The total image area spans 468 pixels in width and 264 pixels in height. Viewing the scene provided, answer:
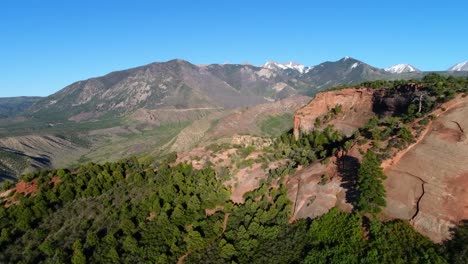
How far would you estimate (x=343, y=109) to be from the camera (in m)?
A: 97.9

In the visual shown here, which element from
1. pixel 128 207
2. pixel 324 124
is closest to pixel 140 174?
pixel 128 207

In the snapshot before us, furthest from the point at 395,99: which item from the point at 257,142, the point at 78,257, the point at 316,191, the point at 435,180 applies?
the point at 78,257

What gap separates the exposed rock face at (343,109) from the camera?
90.2 m

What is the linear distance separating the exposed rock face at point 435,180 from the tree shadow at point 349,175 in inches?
178

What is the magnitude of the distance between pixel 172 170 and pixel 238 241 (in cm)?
3193

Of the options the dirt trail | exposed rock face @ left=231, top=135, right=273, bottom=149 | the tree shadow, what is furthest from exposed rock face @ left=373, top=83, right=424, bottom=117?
exposed rock face @ left=231, top=135, right=273, bottom=149

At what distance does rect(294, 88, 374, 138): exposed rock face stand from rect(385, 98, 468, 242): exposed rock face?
28.7 meters

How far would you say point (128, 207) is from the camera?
7319 cm

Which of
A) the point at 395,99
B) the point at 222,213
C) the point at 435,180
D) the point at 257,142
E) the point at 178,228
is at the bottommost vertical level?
the point at 178,228

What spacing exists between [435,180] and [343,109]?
47.1 meters

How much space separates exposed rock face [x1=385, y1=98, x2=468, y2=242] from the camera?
4797cm

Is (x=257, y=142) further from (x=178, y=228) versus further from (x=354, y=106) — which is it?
(x=178, y=228)

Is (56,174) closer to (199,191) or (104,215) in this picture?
(104,215)

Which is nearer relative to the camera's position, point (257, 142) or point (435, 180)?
point (435, 180)
